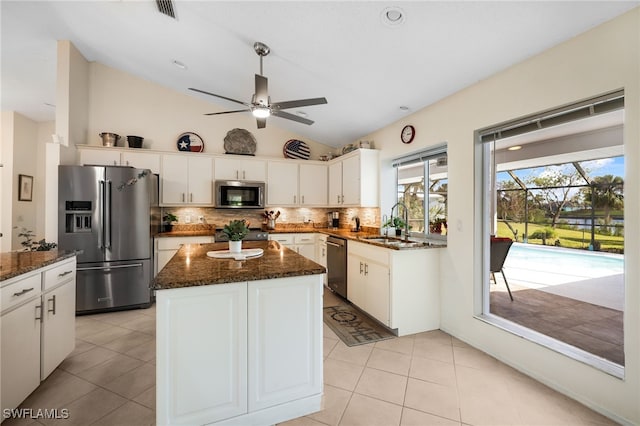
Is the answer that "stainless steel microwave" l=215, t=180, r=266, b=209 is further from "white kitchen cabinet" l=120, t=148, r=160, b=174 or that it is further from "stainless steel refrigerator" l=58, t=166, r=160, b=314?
"stainless steel refrigerator" l=58, t=166, r=160, b=314

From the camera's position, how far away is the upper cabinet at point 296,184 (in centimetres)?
499

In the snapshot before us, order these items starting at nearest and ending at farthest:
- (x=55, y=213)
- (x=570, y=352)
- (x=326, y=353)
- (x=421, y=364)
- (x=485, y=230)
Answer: (x=570, y=352), (x=421, y=364), (x=326, y=353), (x=485, y=230), (x=55, y=213)

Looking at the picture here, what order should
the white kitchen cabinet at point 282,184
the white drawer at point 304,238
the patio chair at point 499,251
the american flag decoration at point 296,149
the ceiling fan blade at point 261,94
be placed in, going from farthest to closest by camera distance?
the american flag decoration at point 296,149
the white kitchen cabinet at point 282,184
the white drawer at point 304,238
the patio chair at point 499,251
the ceiling fan blade at point 261,94

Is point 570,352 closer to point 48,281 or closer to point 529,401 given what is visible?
point 529,401

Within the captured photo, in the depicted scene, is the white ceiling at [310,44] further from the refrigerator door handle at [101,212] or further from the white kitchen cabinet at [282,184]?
the refrigerator door handle at [101,212]

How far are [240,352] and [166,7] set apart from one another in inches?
122

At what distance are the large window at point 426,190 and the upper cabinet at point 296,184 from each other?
156 cm

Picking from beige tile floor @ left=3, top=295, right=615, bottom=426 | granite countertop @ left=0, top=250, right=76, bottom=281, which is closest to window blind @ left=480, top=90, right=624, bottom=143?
beige tile floor @ left=3, top=295, right=615, bottom=426

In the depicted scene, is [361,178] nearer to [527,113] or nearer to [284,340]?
[527,113]

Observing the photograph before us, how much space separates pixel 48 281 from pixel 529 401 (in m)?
3.51

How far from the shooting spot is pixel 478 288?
2729mm

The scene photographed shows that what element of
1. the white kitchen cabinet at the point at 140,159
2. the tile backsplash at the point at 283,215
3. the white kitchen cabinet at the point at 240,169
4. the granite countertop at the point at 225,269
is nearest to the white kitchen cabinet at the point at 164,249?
the tile backsplash at the point at 283,215

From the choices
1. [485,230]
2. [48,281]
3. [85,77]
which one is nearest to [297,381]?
[48,281]

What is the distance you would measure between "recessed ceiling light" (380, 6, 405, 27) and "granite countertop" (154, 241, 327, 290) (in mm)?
1947
